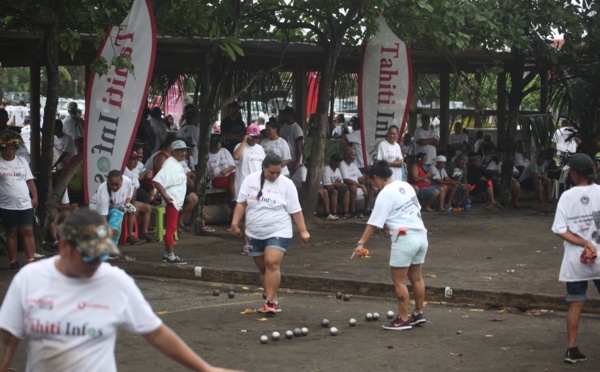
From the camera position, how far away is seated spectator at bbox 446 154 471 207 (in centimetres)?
2219

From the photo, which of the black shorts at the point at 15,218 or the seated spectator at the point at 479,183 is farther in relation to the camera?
the seated spectator at the point at 479,183

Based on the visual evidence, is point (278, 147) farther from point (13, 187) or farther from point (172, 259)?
point (13, 187)

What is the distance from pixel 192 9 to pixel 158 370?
7167 millimetres

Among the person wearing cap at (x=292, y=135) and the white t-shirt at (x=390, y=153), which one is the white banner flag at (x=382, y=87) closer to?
the white t-shirt at (x=390, y=153)

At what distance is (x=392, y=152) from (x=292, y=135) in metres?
2.38

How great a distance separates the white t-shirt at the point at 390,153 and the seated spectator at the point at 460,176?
179 inches

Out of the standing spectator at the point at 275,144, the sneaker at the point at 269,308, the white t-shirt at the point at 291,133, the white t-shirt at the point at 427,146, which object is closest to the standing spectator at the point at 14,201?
the sneaker at the point at 269,308

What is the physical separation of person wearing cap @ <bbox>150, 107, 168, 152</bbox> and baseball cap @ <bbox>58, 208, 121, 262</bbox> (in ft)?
49.7

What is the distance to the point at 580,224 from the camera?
858 cm

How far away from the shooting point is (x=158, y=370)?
26.8 ft

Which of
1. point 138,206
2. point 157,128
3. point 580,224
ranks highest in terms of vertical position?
point 157,128

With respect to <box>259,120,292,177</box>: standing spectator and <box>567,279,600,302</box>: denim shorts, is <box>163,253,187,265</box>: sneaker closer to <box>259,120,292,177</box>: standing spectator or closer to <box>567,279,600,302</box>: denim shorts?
<box>259,120,292,177</box>: standing spectator

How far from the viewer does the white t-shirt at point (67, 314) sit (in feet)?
14.9

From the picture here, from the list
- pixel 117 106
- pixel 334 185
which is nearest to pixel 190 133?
pixel 334 185
